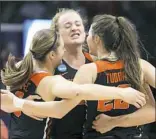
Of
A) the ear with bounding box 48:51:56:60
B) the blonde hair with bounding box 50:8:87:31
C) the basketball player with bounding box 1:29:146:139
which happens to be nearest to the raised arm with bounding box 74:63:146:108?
the basketball player with bounding box 1:29:146:139

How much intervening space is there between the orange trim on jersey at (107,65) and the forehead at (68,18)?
0.66 feet

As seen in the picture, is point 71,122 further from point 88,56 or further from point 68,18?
point 68,18

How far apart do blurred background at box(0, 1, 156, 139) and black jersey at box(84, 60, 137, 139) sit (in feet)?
0.50

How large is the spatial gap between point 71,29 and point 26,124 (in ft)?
1.00

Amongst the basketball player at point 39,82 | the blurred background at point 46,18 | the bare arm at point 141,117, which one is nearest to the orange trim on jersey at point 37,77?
the basketball player at point 39,82

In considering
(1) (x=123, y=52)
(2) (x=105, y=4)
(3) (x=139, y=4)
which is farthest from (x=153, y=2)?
(1) (x=123, y=52)

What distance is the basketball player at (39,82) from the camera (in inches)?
31.9

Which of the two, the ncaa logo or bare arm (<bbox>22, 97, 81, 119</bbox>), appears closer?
bare arm (<bbox>22, 97, 81, 119</bbox>)

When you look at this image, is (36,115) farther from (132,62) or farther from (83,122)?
(132,62)

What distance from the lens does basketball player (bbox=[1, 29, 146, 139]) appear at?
2.66 feet

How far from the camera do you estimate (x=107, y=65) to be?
83 centimetres

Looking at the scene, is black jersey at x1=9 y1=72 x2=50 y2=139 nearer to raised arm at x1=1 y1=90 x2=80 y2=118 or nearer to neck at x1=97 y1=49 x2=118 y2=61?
raised arm at x1=1 y1=90 x2=80 y2=118

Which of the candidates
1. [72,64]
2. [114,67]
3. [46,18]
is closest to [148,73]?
[114,67]

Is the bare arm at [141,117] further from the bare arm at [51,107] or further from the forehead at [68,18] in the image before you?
the forehead at [68,18]
